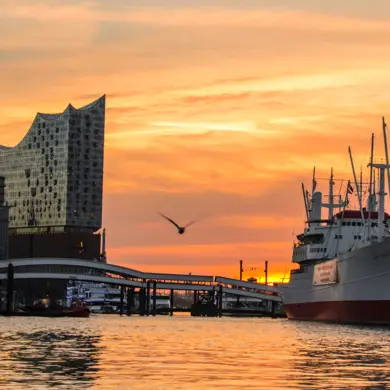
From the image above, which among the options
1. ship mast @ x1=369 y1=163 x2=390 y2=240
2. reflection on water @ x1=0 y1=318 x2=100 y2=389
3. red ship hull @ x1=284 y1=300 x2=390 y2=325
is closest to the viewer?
reflection on water @ x1=0 y1=318 x2=100 y2=389

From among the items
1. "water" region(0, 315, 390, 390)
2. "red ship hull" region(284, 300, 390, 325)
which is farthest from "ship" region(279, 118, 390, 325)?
"water" region(0, 315, 390, 390)

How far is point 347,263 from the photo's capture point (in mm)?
152875

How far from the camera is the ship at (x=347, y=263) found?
13800 centimetres

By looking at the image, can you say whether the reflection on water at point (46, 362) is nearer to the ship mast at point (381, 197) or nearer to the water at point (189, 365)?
the water at point (189, 365)

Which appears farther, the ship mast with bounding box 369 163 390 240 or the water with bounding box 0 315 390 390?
the ship mast with bounding box 369 163 390 240

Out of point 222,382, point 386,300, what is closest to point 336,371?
point 222,382

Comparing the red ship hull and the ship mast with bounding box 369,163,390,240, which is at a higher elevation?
the ship mast with bounding box 369,163,390,240

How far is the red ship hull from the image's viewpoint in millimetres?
134500

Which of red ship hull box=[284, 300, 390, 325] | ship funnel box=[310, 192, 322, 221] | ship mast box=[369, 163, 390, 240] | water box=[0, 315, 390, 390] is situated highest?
ship funnel box=[310, 192, 322, 221]

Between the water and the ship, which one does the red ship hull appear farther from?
the water

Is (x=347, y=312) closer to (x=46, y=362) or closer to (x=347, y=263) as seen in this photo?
(x=347, y=263)

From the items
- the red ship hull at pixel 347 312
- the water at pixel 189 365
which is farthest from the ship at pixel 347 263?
the water at pixel 189 365

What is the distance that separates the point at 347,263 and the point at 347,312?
20.8 feet

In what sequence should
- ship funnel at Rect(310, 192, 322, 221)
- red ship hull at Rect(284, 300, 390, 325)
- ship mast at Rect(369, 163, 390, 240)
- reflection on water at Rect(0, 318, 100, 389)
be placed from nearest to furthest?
1. reflection on water at Rect(0, 318, 100, 389)
2. red ship hull at Rect(284, 300, 390, 325)
3. ship mast at Rect(369, 163, 390, 240)
4. ship funnel at Rect(310, 192, 322, 221)
